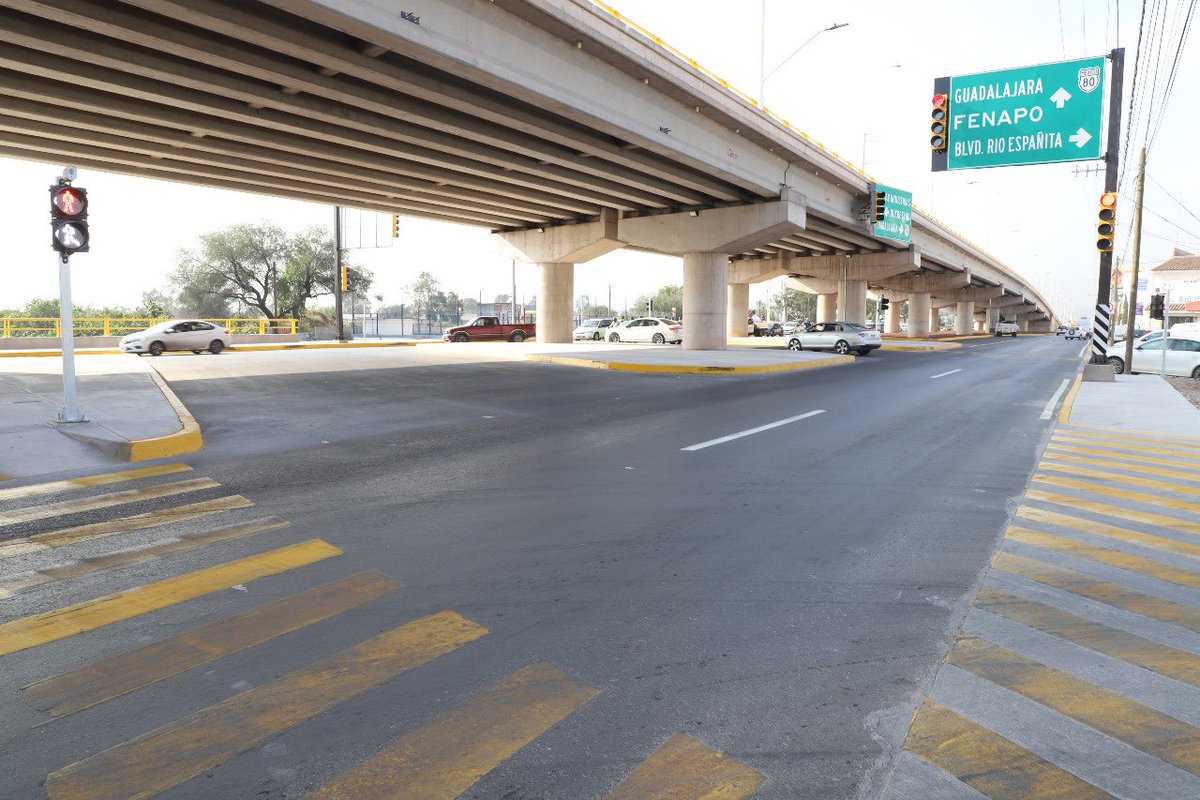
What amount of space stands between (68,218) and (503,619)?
9610 mm

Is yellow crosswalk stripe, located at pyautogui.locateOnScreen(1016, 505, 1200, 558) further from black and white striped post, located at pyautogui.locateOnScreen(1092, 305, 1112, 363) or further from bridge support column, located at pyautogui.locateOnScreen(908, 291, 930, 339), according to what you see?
bridge support column, located at pyautogui.locateOnScreen(908, 291, 930, 339)

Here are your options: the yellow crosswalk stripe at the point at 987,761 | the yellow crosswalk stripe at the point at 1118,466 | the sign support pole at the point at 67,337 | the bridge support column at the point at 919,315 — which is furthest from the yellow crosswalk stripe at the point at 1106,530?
the bridge support column at the point at 919,315

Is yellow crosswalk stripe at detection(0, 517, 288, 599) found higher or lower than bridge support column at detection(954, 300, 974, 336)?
lower

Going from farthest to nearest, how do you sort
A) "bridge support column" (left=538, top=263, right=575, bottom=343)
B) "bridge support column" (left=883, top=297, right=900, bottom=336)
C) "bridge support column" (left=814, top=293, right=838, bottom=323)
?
"bridge support column" (left=883, top=297, right=900, bottom=336), "bridge support column" (left=814, top=293, right=838, bottom=323), "bridge support column" (left=538, top=263, right=575, bottom=343)

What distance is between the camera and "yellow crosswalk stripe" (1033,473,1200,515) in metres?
7.28

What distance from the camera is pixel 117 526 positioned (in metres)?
6.07

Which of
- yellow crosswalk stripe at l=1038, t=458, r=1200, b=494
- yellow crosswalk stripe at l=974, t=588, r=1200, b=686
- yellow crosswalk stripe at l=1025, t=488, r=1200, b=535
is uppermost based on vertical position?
yellow crosswalk stripe at l=1038, t=458, r=1200, b=494

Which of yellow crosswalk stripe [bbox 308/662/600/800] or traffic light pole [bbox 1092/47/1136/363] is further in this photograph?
traffic light pole [bbox 1092/47/1136/363]

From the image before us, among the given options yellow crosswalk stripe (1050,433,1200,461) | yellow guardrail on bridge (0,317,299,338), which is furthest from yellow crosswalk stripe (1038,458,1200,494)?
yellow guardrail on bridge (0,317,299,338)

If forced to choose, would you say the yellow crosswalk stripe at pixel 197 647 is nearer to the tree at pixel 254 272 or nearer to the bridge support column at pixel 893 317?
the tree at pixel 254 272

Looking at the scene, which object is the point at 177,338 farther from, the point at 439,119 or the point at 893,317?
the point at 893,317

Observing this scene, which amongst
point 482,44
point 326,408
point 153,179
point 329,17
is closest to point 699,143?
point 482,44

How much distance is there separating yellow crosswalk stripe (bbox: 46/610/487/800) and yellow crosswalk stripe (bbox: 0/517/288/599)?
2.36m

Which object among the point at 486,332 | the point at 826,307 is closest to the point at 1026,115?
the point at 486,332
